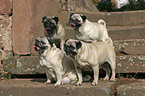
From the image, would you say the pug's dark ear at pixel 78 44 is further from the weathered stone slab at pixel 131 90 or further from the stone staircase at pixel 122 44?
the stone staircase at pixel 122 44

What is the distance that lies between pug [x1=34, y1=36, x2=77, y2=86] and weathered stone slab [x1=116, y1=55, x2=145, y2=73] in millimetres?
1120

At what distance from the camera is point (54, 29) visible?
464 cm

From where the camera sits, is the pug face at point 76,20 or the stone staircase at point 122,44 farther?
the stone staircase at point 122,44

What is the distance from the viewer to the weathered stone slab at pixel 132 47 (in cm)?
516

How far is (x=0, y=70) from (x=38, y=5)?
1.95 m

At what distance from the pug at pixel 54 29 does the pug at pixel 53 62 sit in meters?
0.40

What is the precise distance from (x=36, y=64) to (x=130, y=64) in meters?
2.15

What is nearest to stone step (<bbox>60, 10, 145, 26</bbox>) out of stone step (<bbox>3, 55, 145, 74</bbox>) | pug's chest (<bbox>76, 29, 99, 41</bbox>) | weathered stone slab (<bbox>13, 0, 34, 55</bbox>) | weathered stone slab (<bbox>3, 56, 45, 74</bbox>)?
weathered stone slab (<bbox>13, 0, 34, 55</bbox>)

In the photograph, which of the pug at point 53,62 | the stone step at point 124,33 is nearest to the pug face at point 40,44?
the pug at point 53,62

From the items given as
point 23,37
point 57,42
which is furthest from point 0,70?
point 57,42

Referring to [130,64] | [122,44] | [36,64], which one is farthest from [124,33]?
[36,64]

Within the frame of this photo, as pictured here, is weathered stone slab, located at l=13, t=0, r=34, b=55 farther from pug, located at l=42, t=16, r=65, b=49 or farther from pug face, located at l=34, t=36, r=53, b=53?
pug face, located at l=34, t=36, r=53, b=53

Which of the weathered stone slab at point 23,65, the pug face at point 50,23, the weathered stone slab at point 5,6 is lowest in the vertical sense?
the weathered stone slab at point 23,65

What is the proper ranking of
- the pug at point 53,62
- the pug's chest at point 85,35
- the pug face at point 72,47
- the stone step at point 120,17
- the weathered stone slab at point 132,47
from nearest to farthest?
the pug face at point 72,47, the pug at point 53,62, the pug's chest at point 85,35, the weathered stone slab at point 132,47, the stone step at point 120,17
